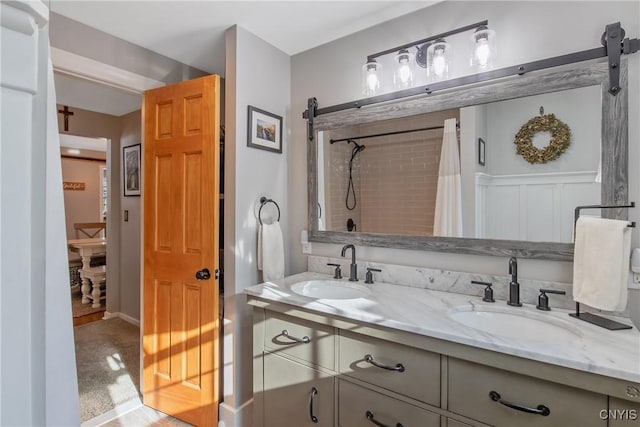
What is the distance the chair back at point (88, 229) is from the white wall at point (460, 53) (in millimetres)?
5242

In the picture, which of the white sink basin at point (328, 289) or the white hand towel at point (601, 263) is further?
the white sink basin at point (328, 289)

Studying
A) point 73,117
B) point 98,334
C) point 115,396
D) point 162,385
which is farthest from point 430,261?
point 73,117

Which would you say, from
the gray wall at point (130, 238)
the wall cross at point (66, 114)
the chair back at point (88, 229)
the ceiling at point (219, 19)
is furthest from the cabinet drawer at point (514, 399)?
the chair back at point (88, 229)

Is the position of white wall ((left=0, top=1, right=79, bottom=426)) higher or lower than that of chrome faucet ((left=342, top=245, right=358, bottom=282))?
higher

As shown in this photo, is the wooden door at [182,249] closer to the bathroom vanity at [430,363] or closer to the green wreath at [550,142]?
the bathroom vanity at [430,363]

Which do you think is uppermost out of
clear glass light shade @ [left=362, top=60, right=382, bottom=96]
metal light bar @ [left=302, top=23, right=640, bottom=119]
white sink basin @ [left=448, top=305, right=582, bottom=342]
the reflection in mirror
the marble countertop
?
clear glass light shade @ [left=362, top=60, right=382, bottom=96]

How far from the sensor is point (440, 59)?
1.73m

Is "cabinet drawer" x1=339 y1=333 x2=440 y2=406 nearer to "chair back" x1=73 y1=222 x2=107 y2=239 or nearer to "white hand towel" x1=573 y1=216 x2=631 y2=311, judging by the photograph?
"white hand towel" x1=573 y1=216 x2=631 y2=311

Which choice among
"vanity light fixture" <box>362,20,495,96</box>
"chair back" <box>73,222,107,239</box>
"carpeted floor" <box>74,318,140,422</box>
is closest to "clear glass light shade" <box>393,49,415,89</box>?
"vanity light fixture" <box>362,20,495,96</box>

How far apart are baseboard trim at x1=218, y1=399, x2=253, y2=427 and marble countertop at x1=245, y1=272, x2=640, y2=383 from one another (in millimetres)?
835

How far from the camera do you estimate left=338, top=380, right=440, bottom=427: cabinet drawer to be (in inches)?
48.3

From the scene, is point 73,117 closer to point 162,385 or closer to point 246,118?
point 246,118

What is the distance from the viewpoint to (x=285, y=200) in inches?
94.8

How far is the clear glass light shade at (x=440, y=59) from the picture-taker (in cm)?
173
